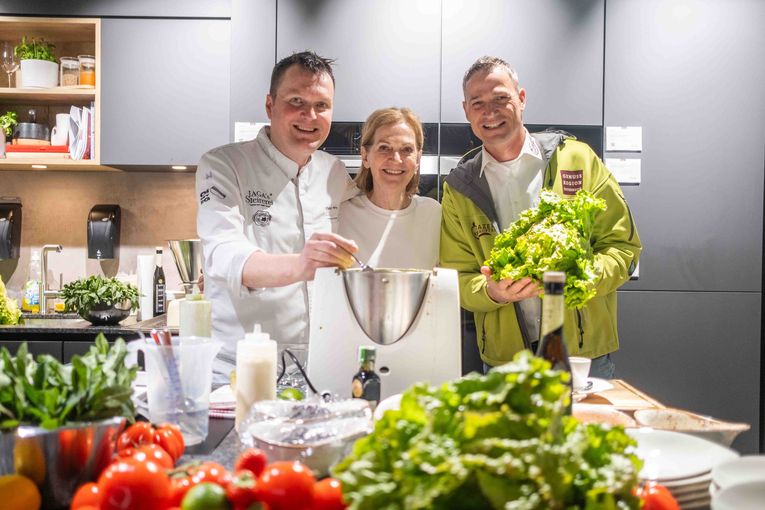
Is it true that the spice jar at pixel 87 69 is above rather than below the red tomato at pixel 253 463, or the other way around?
above

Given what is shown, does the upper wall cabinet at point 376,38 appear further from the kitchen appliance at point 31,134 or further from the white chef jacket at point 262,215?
the kitchen appliance at point 31,134

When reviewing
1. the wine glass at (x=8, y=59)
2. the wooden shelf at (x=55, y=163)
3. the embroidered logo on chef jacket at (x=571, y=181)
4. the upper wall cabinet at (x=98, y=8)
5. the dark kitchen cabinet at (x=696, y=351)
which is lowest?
the dark kitchen cabinet at (x=696, y=351)

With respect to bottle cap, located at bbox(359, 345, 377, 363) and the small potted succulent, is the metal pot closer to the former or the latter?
bottle cap, located at bbox(359, 345, 377, 363)

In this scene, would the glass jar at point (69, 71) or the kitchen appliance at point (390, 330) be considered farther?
the glass jar at point (69, 71)

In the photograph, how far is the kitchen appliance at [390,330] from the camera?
1502 mm

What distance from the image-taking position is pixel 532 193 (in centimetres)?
242

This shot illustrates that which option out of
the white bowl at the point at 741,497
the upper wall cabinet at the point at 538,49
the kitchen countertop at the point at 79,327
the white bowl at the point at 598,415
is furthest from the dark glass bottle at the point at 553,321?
the upper wall cabinet at the point at 538,49

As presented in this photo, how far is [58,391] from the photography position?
973 millimetres

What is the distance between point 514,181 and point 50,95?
8.13ft

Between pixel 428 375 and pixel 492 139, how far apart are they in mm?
1069

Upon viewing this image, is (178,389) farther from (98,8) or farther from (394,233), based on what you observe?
(98,8)

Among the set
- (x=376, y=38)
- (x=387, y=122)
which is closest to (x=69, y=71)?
(x=376, y=38)

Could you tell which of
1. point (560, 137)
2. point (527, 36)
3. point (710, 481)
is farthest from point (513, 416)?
point (527, 36)

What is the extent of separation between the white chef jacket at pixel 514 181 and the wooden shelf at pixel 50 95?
215 cm
